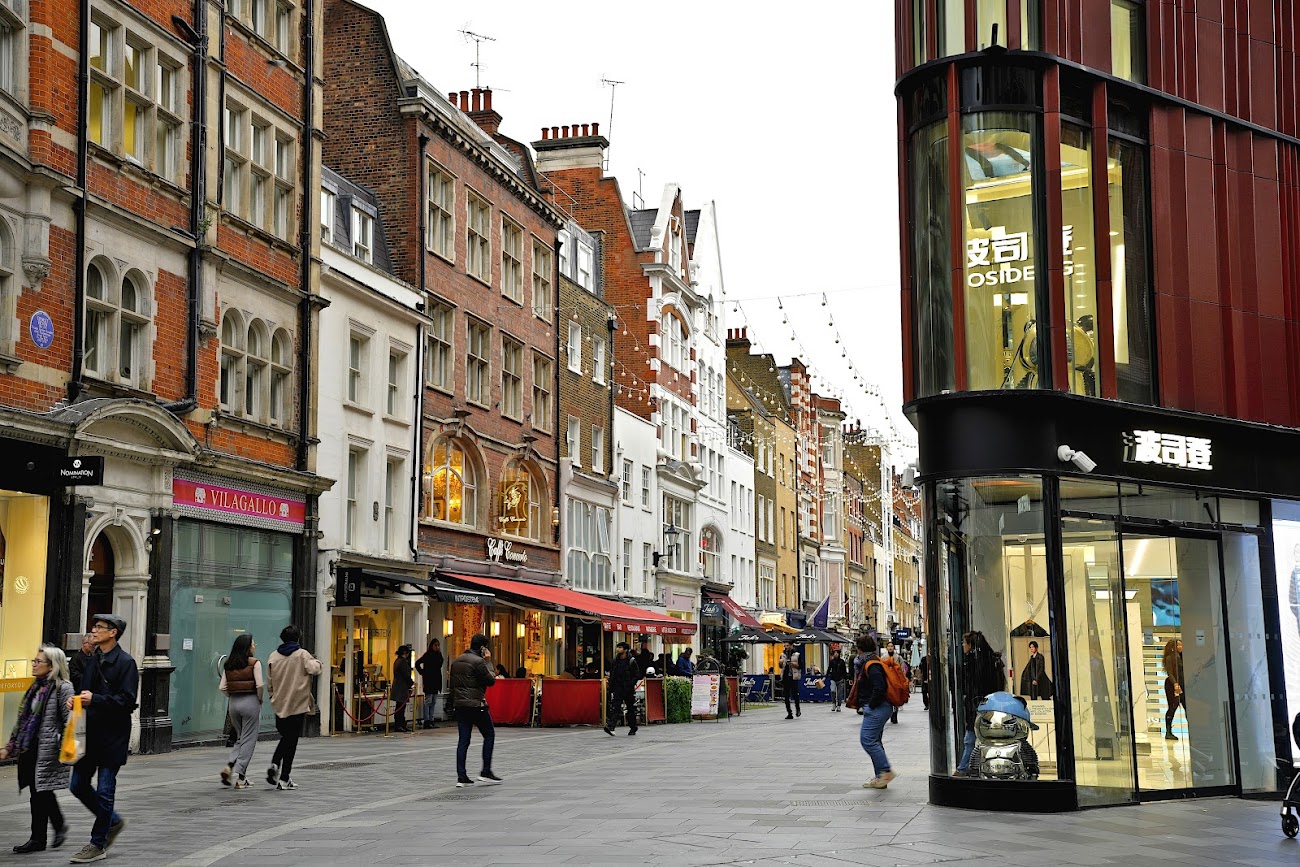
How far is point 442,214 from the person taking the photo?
3447 cm

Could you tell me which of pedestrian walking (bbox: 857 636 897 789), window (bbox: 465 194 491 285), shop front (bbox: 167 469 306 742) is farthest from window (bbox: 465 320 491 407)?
pedestrian walking (bbox: 857 636 897 789)

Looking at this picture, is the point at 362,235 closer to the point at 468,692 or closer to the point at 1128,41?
the point at 468,692

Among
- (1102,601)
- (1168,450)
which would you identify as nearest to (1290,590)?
(1168,450)

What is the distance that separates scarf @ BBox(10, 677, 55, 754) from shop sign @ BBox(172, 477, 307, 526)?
11.6 meters

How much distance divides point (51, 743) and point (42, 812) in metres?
0.66

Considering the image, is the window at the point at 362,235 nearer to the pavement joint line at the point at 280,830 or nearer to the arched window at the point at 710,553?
the pavement joint line at the point at 280,830

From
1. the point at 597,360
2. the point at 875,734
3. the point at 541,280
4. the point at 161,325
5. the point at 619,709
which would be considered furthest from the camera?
the point at 597,360

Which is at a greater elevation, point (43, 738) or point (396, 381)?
point (396, 381)

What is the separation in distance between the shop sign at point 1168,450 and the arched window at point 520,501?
72.6 feet

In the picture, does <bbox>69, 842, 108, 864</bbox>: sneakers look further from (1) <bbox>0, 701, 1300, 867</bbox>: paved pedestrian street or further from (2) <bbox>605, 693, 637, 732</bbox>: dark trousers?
(2) <bbox>605, 693, 637, 732</bbox>: dark trousers

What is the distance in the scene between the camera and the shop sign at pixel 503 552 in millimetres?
35719

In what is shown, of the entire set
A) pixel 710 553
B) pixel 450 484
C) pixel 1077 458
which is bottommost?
pixel 1077 458

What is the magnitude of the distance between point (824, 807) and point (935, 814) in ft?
4.02

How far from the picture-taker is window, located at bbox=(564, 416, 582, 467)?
137ft
